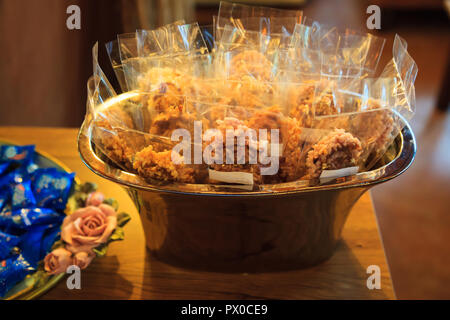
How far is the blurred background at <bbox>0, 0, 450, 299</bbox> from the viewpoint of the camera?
1.72m

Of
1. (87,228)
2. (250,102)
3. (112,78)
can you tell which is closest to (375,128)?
(250,102)

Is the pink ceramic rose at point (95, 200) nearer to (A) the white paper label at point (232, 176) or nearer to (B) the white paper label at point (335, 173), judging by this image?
(A) the white paper label at point (232, 176)

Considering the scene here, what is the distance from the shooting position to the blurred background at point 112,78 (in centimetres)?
172

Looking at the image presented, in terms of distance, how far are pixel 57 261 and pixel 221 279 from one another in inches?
12.3

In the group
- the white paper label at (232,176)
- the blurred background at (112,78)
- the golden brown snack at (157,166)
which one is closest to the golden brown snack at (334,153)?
the white paper label at (232,176)

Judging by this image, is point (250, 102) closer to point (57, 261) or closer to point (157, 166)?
point (157, 166)

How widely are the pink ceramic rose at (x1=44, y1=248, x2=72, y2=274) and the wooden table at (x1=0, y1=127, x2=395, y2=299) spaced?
42 mm

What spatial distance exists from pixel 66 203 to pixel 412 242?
56.1 inches

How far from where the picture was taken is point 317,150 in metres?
0.70

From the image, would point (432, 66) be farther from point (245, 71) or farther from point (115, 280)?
point (115, 280)

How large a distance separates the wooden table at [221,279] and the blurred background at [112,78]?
0.81 metres

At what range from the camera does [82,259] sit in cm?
80
